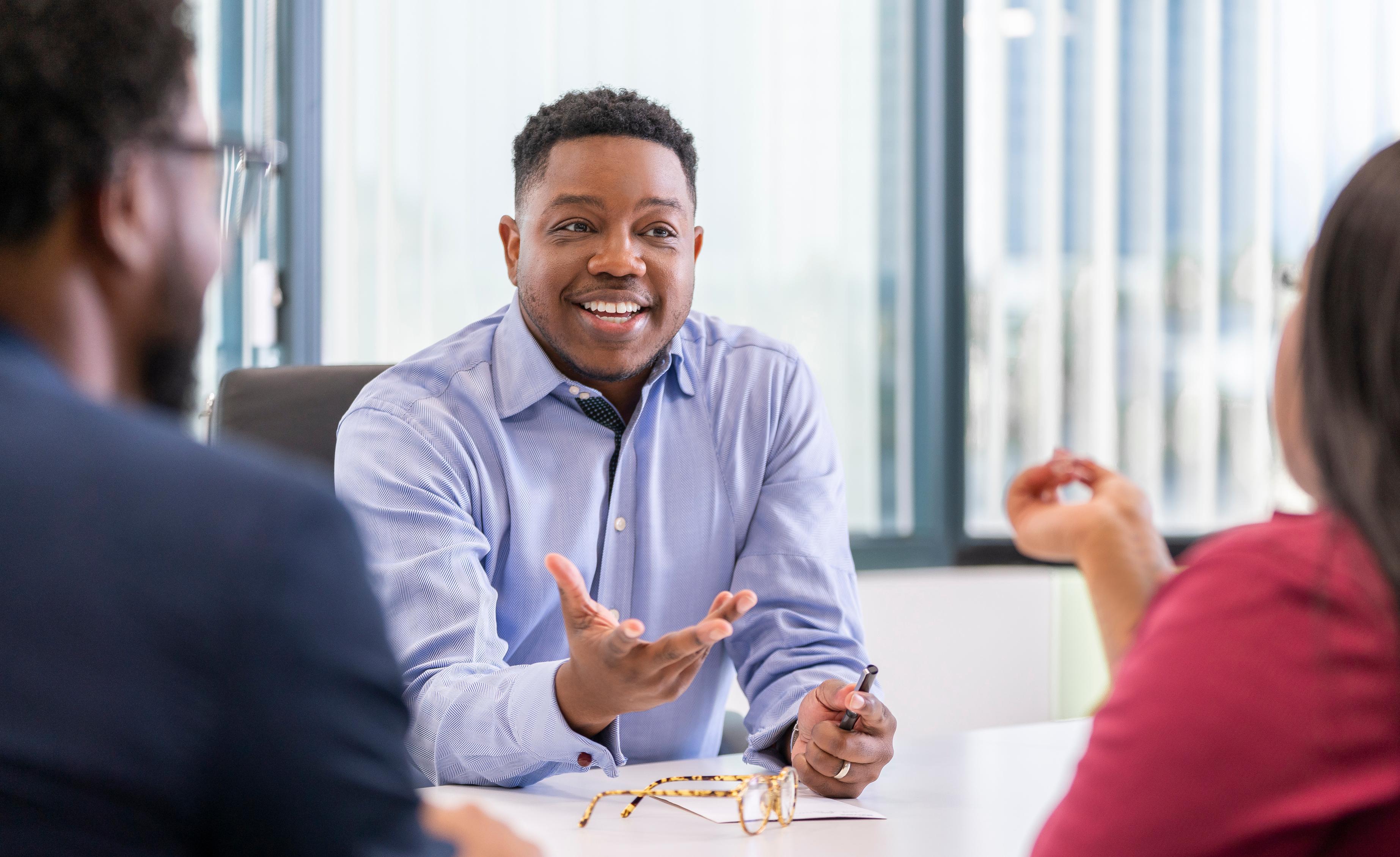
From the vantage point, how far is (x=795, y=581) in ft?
5.27

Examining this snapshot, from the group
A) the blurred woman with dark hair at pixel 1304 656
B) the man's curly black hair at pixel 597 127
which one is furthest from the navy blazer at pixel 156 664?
the man's curly black hair at pixel 597 127

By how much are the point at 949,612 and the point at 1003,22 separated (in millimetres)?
1487

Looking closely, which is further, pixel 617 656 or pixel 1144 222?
pixel 1144 222

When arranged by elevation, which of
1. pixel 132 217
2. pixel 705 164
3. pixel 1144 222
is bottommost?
pixel 132 217

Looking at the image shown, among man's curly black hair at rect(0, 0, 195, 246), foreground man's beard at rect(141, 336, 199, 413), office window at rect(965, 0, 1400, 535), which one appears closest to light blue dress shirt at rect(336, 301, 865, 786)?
foreground man's beard at rect(141, 336, 199, 413)

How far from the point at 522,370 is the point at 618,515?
235 mm

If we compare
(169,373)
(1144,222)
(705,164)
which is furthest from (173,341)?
(1144,222)

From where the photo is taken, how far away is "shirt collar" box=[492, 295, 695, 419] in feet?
5.36

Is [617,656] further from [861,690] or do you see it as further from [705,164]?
[705,164]

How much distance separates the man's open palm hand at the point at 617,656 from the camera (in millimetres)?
1101

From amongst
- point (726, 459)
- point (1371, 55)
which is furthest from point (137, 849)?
point (1371, 55)

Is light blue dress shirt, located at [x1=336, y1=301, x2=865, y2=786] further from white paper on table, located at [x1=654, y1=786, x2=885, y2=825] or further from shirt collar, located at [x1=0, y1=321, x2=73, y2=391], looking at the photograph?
shirt collar, located at [x1=0, y1=321, x2=73, y2=391]

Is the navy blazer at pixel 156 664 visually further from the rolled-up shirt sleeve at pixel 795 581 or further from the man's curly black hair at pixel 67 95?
the rolled-up shirt sleeve at pixel 795 581

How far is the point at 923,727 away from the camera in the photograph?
2.89 meters
